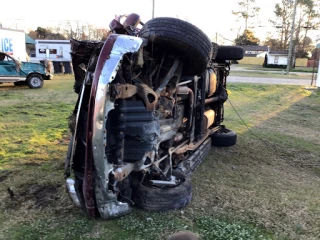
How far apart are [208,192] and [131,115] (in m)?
1.51

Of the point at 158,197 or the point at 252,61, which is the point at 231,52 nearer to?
the point at 158,197

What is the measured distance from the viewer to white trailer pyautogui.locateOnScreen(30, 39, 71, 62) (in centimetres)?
3078

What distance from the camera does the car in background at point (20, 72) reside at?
13.9 m

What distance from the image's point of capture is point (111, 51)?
102 inches

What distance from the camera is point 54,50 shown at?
3123 cm

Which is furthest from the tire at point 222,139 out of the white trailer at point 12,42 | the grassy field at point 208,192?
the white trailer at point 12,42

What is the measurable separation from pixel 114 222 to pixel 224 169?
2.14 meters

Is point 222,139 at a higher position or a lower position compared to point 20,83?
higher

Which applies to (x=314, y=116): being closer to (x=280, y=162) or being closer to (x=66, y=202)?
(x=280, y=162)

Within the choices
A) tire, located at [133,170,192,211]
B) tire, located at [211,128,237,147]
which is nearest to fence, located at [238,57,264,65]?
tire, located at [211,128,237,147]

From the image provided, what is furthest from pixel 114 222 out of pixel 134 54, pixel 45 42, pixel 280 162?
pixel 45 42

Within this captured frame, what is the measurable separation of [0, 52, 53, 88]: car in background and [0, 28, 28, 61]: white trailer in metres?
6.78

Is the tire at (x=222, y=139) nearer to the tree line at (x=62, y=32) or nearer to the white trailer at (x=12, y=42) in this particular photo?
the white trailer at (x=12, y=42)

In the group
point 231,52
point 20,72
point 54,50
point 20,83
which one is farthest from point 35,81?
point 54,50
